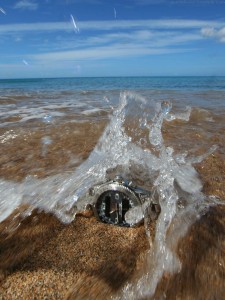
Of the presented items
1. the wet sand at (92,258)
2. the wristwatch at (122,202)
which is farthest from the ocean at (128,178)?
the wristwatch at (122,202)

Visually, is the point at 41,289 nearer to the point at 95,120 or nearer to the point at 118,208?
the point at 118,208

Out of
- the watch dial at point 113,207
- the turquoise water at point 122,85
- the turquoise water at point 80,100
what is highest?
the watch dial at point 113,207

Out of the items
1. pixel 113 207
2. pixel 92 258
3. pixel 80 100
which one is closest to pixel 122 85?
pixel 80 100

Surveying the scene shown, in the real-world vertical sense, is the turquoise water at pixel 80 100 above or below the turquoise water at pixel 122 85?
above

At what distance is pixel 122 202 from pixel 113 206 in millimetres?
120

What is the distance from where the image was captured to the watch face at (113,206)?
88.0 inches

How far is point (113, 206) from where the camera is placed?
7.59 ft

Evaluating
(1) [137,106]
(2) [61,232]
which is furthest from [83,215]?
(1) [137,106]

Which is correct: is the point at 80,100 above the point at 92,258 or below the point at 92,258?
below

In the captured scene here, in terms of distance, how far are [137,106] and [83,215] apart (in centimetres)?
466

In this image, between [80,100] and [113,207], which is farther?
[80,100]

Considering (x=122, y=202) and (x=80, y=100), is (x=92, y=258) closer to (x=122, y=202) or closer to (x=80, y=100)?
(x=122, y=202)

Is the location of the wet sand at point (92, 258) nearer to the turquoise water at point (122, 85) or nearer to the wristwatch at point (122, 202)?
the wristwatch at point (122, 202)

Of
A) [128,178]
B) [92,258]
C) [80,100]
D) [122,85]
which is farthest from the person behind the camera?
[122,85]
